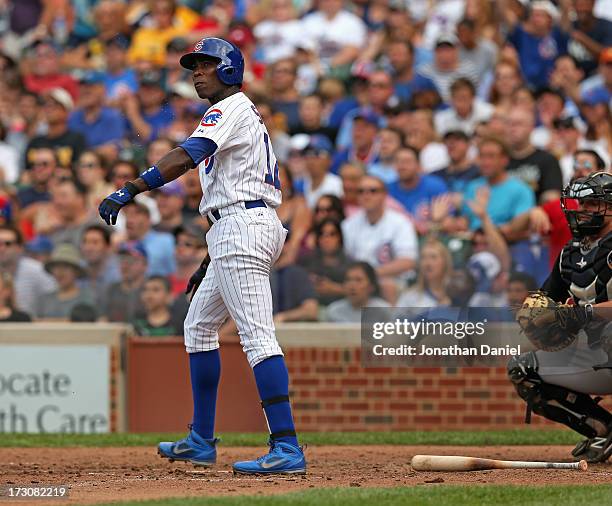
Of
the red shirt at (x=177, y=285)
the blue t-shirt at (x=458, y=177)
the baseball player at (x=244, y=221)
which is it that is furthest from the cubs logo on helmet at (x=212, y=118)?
the blue t-shirt at (x=458, y=177)

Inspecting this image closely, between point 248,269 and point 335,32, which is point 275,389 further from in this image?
point 335,32

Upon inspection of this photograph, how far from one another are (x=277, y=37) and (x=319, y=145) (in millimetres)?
2950

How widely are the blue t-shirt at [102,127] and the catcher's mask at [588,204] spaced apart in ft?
25.5

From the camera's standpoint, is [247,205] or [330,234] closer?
[247,205]

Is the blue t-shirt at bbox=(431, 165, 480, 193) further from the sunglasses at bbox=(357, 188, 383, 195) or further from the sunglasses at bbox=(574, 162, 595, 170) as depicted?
the sunglasses at bbox=(574, 162, 595, 170)

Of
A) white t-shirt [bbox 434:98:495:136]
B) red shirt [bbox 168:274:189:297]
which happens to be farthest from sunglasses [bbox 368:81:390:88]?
red shirt [bbox 168:274:189:297]

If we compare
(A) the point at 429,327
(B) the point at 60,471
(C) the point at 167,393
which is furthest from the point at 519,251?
(B) the point at 60,471

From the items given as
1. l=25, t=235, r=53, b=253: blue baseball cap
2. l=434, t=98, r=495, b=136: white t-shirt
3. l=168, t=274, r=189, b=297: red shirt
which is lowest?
l=168, t=274, r=189, b=297: red shirt

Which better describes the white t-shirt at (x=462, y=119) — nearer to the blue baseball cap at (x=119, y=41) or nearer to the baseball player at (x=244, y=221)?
the blue baseball cap at (x=119, y=41)

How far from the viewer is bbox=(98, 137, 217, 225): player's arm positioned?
625 cm

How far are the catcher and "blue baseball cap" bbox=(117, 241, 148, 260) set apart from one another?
4400mm

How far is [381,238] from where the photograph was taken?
10938 mm

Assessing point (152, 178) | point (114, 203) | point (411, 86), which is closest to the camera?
point (114, 203)

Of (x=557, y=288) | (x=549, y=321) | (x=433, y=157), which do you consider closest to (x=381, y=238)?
(x=433, y=157)
